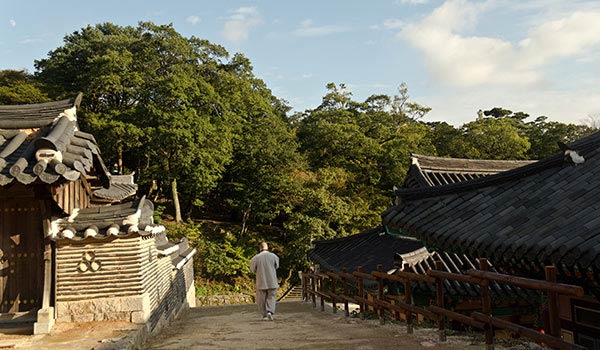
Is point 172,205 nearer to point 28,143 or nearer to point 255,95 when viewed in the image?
point 255,95

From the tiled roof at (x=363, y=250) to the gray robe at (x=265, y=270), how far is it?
3925 millimetres

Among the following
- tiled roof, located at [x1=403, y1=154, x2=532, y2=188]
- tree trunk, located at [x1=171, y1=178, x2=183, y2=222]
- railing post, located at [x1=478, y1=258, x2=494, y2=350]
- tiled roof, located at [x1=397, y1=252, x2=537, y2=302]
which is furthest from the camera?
tree trunk, located at [x1=171, y1=178, x2=183, y2=222]

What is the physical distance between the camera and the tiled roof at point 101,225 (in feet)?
21.8

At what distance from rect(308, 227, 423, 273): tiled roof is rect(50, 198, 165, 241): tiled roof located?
289 inches

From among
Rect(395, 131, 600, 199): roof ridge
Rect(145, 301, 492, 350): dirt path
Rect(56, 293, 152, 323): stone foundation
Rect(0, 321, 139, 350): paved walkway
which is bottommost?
Rect(145, 301, 492, 350): dirt path

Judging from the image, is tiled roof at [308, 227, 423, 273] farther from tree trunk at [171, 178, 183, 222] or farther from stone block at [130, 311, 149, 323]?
tree trunk at [171, 178, 183, 222]

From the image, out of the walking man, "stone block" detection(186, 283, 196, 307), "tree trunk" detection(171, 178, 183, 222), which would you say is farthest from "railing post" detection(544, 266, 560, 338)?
"tree trunk" detection(171, 178, 183, 222)

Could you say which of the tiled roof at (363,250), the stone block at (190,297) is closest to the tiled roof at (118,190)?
the tiled roof at (363,250)

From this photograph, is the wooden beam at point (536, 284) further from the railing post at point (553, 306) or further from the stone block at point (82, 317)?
the stone block at point (82, 317)

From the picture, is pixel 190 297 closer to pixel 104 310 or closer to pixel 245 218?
pixel 245 218

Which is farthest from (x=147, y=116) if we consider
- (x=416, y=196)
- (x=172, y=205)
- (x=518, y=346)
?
(x=518, y=346)

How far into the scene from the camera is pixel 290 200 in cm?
3117

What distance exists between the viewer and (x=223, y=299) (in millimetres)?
26438

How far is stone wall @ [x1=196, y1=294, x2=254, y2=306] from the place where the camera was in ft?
84.7
